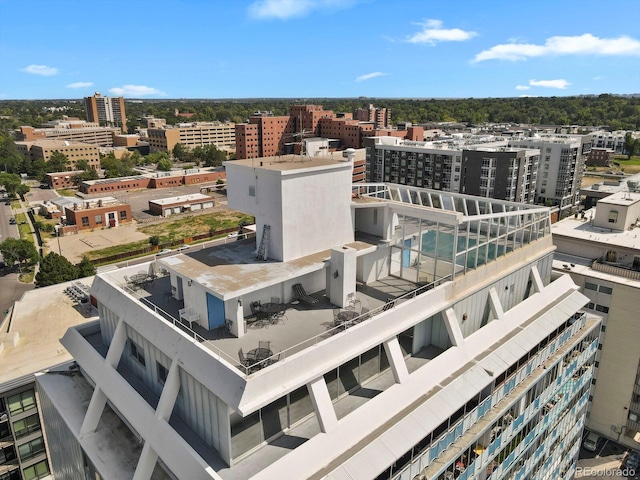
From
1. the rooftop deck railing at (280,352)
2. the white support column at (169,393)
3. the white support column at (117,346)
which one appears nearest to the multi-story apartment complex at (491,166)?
the rooftop deck railing at (280,352)

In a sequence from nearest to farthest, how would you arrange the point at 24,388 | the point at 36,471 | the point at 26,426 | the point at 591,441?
the point at 24,388, the point at 26,426, the point at 36,471, the point at 591,441

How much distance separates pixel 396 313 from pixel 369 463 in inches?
217

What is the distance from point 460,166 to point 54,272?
68.6m

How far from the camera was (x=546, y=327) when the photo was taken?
22797 mm

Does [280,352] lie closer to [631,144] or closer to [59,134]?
[631,144]

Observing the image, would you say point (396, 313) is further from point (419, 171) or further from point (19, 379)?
point (419, 171)

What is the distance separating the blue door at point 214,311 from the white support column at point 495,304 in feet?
42.9

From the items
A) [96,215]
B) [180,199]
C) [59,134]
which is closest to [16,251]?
A: [96,215]

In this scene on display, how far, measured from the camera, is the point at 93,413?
18.5 meters

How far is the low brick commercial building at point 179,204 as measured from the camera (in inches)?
3986

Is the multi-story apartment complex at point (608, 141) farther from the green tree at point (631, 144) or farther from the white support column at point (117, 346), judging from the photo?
the white support column at point (117, 346)

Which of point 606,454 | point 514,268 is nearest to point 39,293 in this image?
point 514,268

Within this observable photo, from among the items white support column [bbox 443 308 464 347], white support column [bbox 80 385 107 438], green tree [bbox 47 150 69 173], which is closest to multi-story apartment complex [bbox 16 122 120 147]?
green tree [bbox 47 150 69 173]

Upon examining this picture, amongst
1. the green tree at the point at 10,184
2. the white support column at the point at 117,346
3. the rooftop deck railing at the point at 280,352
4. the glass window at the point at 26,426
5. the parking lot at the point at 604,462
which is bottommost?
the parking lot at the point at 604,462
